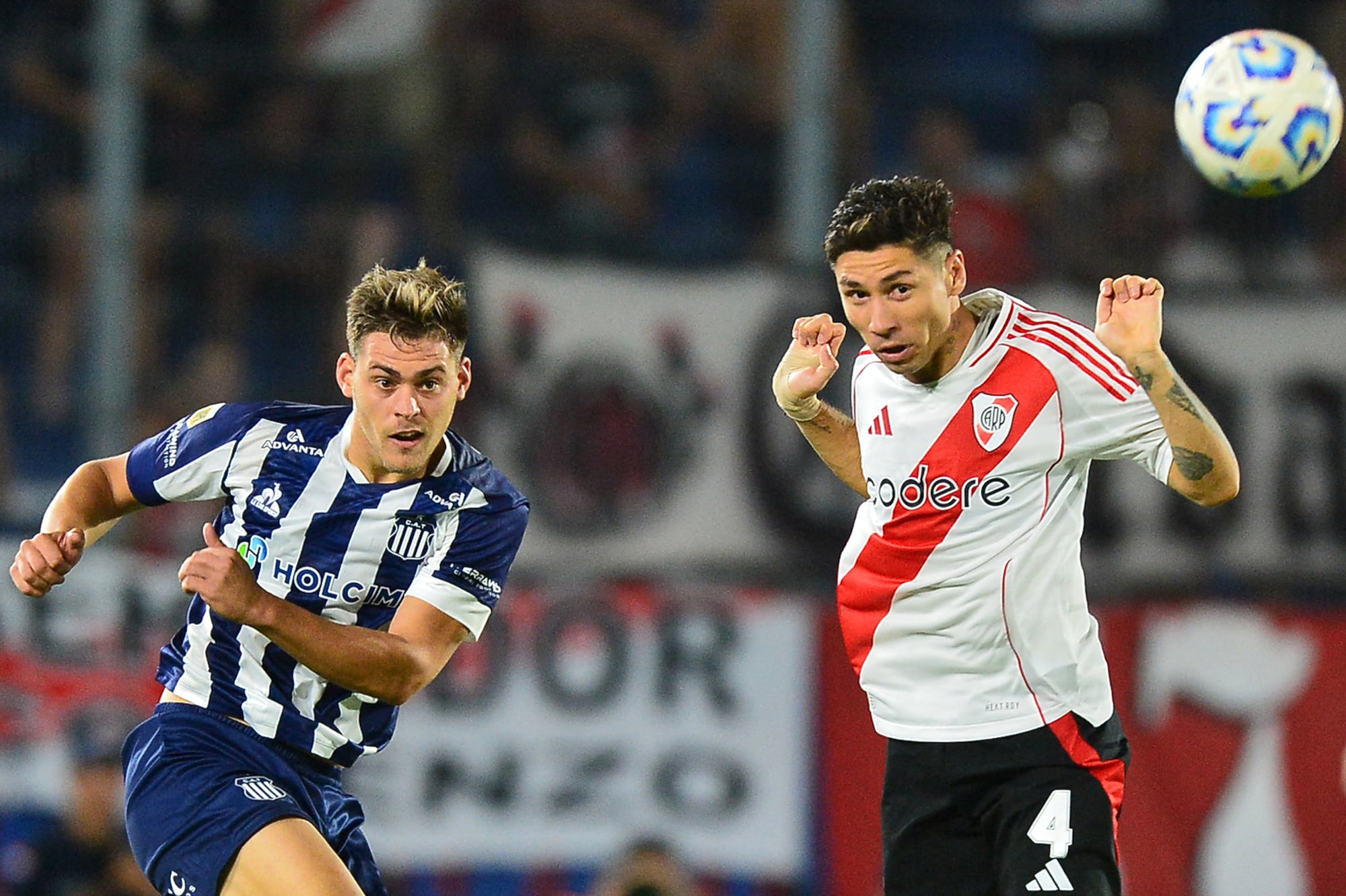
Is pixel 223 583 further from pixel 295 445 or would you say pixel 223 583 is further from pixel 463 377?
pixel 463 377

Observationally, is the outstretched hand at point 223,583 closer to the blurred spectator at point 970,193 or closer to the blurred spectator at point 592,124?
the blurred spectator at point 592,124

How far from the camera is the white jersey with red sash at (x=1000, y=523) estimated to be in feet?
13.9

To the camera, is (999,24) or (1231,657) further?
(999,24)

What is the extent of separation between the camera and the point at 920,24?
988 centimetres

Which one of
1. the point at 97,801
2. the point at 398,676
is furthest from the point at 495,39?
the point at 398,676

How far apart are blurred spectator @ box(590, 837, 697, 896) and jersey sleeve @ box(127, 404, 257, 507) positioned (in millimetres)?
3540

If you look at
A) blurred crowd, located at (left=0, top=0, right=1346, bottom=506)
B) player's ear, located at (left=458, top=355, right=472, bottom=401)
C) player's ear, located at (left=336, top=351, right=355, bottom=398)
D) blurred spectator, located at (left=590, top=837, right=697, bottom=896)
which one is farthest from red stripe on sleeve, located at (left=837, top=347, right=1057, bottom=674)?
blurred crowd, located at (left=0, top=0, right=1346, bottom=506)

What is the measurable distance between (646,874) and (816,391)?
370 cm

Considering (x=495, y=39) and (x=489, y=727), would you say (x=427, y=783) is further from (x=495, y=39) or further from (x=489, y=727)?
(x=495, y=39)

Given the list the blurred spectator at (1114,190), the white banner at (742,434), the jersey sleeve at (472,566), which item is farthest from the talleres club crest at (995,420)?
the blurred spectator at (1114,190)

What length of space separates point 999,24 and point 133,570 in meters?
5.24

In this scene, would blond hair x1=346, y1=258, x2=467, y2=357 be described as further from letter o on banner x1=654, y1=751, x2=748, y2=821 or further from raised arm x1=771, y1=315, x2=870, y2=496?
letter o on banner x1=654, y1=751, x2=748, y2=821

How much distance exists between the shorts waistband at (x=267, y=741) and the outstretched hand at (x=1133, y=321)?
2133 mm

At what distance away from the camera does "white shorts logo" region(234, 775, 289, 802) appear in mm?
4316
